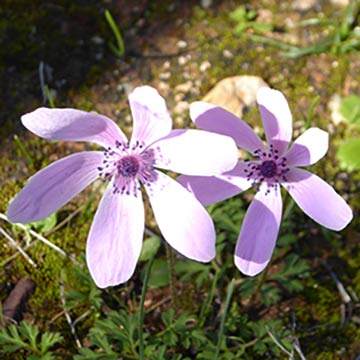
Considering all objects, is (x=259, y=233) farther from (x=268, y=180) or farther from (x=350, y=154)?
(x=350, y=154)

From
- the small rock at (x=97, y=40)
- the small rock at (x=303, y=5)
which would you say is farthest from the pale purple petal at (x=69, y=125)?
the small rock at (x=303, y=5)

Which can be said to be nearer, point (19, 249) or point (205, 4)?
point (19, 249)

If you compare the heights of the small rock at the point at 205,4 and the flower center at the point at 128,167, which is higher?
the flower center at the point at 128,167

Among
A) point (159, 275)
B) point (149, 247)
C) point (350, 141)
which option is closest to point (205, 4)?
point (350, 141)

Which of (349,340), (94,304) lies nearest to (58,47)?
(94,304)

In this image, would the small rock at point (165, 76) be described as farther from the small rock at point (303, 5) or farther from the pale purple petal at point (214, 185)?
the pale purple petal at point (214, 185)

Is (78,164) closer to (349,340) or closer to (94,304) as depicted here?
(94,304)

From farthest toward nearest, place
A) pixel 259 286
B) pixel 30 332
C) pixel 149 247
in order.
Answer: pixel 149 247
pixel 259 286
pixel 30 332
